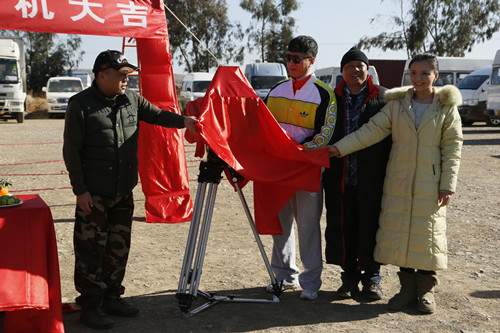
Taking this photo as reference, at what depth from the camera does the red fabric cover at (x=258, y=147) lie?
464cm

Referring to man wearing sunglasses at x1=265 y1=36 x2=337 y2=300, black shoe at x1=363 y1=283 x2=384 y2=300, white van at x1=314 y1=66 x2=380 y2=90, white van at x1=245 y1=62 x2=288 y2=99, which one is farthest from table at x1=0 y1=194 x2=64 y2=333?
white van at x1=245 y1=62 x2=288 y2=99

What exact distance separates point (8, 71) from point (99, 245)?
22.7m

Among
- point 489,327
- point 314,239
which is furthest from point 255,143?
point 489,327

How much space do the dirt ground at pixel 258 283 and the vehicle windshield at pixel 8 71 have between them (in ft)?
55.8

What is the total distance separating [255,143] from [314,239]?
0.89 meters

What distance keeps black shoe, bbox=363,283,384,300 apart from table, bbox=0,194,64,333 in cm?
236

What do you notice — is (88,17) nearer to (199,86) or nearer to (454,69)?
(454,69)

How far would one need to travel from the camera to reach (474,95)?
21656mm

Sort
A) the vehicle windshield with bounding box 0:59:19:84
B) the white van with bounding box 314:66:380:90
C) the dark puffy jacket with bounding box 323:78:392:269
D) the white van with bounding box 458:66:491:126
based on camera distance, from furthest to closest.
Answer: the white van with bounding box 314:66:380:90 < the vehicle windshield with bounding box 0:59:19:84 < the white van with bounding box 458:66:491:126 < the dark puffy jacket with bounding box 323:78:392:269

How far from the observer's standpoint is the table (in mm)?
3748

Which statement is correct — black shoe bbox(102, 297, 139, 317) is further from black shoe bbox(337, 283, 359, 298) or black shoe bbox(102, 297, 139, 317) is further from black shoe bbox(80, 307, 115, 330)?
black shoe bbox(337, 283, 359, 298)

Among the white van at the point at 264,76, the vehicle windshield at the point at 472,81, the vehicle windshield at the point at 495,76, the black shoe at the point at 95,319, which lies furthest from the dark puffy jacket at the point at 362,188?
the white van at the point at 264,76

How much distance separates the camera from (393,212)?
4.62 meters

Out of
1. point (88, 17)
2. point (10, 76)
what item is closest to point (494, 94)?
point (88, 17)
